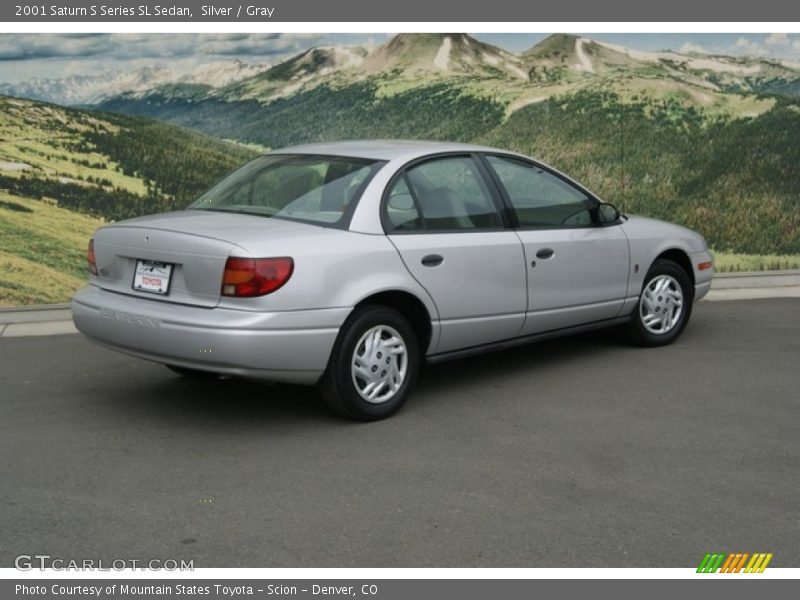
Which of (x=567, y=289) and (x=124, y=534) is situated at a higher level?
(x=567, y=289)

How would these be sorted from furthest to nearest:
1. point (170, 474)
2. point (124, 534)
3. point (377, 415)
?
point (377, 415) → point (170, 474) → point (124, 534)

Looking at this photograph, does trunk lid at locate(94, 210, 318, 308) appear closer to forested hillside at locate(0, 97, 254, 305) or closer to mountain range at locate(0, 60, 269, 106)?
forested hillside at locate(0, 97, 254, 305)

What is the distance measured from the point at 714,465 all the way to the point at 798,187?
26.7ft

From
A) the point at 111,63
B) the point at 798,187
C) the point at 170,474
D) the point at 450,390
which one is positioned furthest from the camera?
the point at 798,187

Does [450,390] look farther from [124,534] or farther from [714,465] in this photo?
[124,534]

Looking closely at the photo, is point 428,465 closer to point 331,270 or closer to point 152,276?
point 331,270

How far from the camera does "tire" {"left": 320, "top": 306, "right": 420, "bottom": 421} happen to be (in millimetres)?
6121

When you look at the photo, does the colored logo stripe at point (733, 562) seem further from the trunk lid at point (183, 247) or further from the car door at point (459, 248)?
the trunk lid at point (183, 247)

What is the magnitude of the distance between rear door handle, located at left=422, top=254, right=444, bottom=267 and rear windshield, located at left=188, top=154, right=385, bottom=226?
0.53 meters

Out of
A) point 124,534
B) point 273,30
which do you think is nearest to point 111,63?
point 273,30

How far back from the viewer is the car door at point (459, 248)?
6.55 metres

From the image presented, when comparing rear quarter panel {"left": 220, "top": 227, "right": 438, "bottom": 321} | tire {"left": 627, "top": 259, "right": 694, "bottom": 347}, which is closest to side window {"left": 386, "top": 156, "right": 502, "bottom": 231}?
rear quarter panel {"left": 220, "top": 227, "right": 438, "bottom": 321}

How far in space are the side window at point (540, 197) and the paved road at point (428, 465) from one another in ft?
3.41

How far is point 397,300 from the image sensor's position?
21.4 feet
